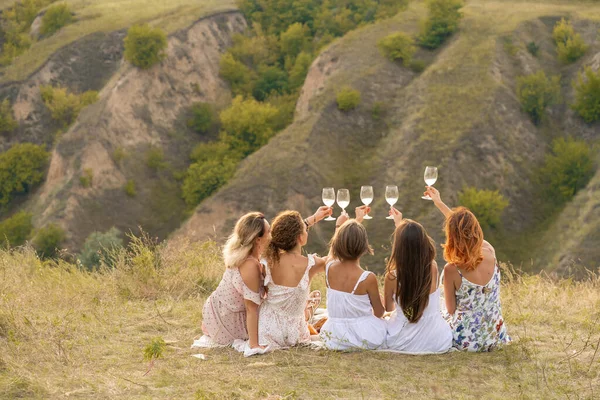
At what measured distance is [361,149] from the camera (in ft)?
158

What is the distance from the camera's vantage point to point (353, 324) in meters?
8.30

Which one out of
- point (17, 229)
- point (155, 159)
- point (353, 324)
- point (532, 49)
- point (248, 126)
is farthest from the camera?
point (248, 126)

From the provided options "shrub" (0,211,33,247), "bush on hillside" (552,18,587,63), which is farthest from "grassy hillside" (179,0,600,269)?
"shrub" (0,211,33,247)

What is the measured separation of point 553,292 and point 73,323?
22.6 ft

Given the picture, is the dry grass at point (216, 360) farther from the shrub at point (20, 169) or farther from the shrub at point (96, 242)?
the shrub at point (20, 169)

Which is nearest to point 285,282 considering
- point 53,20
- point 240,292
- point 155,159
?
point 240,292

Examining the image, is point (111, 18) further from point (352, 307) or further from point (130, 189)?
point (352, 307)

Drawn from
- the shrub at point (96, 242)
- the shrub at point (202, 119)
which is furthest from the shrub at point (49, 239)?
the shrub at point (202, 119)

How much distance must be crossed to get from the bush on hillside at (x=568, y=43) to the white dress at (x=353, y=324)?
4586 cm

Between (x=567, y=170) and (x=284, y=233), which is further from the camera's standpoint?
(x=567, y=170)

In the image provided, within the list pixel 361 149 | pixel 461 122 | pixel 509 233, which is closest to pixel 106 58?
pixel 361 149

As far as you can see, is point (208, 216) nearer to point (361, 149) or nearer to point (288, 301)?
point (361, 149)

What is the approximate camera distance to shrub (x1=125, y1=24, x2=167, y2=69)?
55656mm

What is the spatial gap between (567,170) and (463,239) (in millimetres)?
37168
